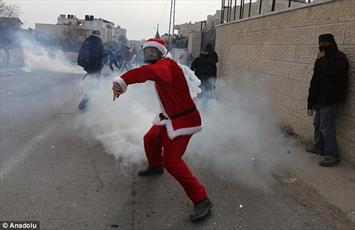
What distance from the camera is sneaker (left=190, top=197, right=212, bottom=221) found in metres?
4.05

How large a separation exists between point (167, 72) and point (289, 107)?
472 cm

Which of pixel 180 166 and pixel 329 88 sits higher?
pixel 329 88

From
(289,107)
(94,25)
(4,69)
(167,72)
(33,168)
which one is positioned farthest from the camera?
(94,25)

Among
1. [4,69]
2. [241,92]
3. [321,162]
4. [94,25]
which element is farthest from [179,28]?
[321,162]

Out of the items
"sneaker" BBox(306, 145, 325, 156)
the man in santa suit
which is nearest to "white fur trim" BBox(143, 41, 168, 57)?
the man in santa suit

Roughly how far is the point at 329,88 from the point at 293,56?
219 cm

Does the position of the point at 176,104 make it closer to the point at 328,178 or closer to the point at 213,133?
the point at 328,178

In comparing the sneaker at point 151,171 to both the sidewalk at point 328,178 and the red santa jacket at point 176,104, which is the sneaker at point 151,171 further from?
the sidewalk at point 328,178

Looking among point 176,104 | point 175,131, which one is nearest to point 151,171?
point 175,131

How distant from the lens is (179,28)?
224 feet

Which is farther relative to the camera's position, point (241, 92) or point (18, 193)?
point (241, 92)

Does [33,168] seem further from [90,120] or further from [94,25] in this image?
[94,25]

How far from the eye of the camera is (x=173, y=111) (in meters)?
4.39

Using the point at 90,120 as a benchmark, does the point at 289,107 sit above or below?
above
